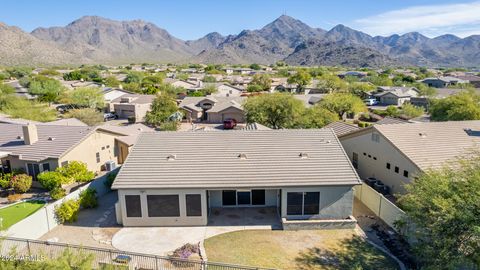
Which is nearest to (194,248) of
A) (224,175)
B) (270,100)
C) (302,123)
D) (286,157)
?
(224,175)

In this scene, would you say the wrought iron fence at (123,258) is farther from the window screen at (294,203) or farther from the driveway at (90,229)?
the window screen at (294,203)

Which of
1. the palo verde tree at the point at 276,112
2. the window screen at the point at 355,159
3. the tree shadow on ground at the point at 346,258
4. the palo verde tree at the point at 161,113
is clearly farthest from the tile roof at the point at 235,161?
the palo verde tree at the point at 161,113

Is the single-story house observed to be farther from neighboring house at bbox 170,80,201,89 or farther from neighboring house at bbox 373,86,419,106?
neighboring house at bbox 373,86,419,106

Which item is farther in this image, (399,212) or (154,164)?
(154,164)

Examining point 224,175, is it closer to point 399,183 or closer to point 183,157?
point 183,157

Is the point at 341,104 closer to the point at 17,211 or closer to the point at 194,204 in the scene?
the point at 194,204

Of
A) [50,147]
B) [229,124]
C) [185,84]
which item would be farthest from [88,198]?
[185,84]

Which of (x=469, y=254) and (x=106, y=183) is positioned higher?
(x=469, y=254)
